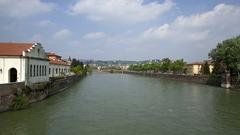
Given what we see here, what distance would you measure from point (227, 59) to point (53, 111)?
40679mm

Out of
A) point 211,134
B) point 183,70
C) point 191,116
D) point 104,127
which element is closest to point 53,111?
point 104,127

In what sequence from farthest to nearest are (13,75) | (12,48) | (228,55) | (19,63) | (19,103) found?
(228,55)
(13,75)
(12,48)
(19,63)
(19,103)

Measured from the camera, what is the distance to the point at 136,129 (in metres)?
19.7

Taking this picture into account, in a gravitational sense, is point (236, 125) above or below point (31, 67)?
below

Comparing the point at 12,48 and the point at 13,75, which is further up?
the point at 12,48

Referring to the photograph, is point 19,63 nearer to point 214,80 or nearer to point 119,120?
point 119,120

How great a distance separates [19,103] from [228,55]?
41.7m

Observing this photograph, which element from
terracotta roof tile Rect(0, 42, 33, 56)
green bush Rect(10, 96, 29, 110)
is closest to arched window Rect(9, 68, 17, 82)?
terracotta roof tile Rect(0, 42, 33, 56)

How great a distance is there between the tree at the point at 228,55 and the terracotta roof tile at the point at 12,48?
3597 cm

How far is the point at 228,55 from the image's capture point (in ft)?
186

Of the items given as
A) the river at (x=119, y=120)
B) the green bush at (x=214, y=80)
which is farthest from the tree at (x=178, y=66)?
the river at (x=119, y=120)

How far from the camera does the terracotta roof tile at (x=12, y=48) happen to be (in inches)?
1259

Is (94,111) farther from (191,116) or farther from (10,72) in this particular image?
(10,72)

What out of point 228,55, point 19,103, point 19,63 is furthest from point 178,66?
point 19,103
